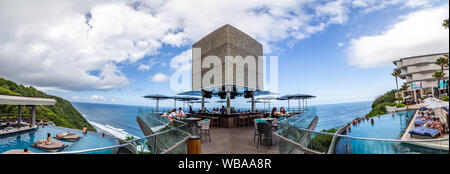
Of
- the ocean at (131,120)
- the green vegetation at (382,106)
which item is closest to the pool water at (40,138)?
the ocean at (131,120)

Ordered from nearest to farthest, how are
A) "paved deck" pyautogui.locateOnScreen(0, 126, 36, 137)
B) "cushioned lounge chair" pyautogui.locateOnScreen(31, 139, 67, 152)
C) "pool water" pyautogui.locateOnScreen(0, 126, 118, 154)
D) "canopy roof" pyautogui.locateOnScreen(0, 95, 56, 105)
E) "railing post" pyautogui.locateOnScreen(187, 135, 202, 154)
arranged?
"railing post" pyautogui.locateOnScreen(187, 135, 202, 154) → "cushioned lounge chair" pyautogui.locateOnScreen(31, 139, 67, 152) → "pool water" pyautogui.locateOnScreen(0, 126, 118, 154) → "canopy roof" pyautogui.locateOnScreen(0, 95, 56, 105) → "paved deck" pyautogui.locateOnScreen(0, 126, 36, 137)

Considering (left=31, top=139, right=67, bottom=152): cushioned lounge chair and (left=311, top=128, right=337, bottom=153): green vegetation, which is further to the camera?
(left=31, top=139, right=67, bottom=152): cushioned lounge chair

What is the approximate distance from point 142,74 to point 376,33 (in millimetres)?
33199

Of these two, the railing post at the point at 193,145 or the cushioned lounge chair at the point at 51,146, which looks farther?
the cushioned lounge chair at the point at 51,146

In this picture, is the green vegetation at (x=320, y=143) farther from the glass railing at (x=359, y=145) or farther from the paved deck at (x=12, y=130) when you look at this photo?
the paved deck at (x=12, y=130)

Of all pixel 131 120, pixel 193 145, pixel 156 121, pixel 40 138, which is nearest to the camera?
pixel 193 145

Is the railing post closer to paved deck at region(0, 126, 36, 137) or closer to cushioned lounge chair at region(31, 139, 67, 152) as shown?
cushioned lounge chair at region(31, 139, 67, 152)

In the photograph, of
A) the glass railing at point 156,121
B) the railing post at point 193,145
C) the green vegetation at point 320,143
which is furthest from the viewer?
the glass railing at point 156,121

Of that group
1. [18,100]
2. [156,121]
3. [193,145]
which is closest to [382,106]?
[156,121]

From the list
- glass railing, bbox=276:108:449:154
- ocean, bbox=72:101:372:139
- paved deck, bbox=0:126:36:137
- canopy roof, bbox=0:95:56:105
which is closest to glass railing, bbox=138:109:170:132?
glass railing, bbox=276:108:449:154

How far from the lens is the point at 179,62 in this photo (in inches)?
801

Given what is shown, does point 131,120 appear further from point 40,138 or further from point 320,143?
point 320,143
